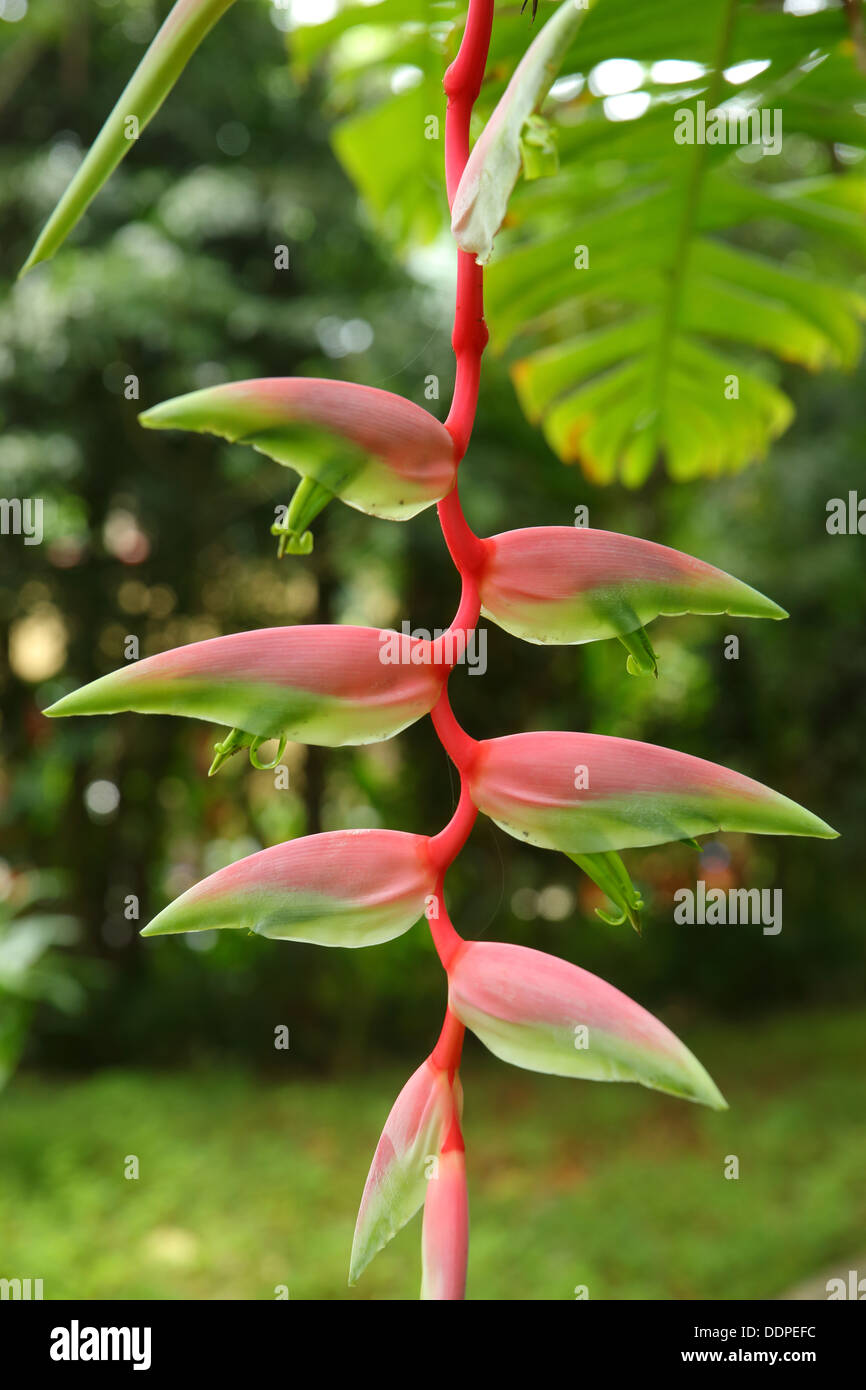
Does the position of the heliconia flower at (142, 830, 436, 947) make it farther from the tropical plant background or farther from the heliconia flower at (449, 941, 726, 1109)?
the tropical plant background

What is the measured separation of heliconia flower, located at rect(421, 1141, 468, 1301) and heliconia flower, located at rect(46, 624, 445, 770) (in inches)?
2.7

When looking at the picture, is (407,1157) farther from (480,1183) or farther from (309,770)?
(309,770)

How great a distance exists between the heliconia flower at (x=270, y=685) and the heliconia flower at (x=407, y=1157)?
6 centimetres

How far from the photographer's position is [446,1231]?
17cm

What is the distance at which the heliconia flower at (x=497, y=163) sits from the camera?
0.18 metres

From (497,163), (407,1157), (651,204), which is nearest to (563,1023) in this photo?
(407,1157)

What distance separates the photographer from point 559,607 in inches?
7.3

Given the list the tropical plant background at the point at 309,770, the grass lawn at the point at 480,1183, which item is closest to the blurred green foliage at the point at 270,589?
the tropical plant background at the point at 309,770

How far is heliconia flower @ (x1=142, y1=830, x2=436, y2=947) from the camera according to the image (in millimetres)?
174

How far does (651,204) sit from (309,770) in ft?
9.77

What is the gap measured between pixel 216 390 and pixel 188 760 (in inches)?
139

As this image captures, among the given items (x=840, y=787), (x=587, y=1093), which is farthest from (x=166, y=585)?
(x=840, y=787)

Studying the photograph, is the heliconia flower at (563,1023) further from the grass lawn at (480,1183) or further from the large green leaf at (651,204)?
the grass lawn at (480,1183)

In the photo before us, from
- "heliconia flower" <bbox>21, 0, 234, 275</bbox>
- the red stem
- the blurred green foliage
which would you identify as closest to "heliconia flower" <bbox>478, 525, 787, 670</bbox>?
the red stem
